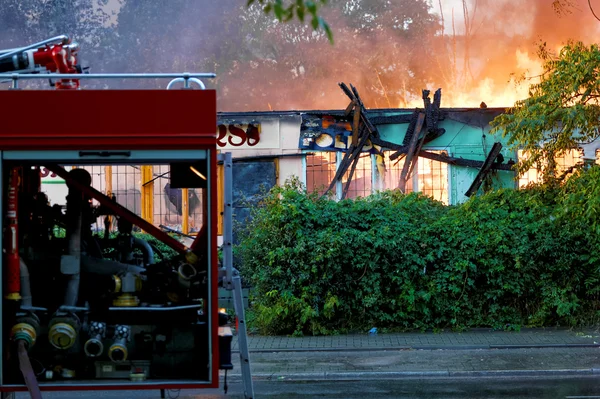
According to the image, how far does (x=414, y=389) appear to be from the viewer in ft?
32.7

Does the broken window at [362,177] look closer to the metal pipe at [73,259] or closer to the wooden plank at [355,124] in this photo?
the wooden plank at [355,124]

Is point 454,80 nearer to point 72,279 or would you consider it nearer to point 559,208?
point 559,208

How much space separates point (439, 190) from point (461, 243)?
5.83 metres

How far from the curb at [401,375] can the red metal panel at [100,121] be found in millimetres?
5313

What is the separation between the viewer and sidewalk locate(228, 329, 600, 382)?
1084 centimetres

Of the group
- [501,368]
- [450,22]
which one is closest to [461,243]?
[501,368]

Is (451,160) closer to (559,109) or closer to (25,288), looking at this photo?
(559,109)

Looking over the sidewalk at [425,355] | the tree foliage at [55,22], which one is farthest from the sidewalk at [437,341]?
the tree foliage at [55,22]

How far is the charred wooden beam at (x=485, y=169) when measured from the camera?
1791 centimetres

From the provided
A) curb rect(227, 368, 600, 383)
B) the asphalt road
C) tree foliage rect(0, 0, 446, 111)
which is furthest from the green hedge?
tree foliage rect(0, 0, 446, 111)

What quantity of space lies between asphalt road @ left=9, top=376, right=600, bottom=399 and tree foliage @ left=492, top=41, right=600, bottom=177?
479 cm

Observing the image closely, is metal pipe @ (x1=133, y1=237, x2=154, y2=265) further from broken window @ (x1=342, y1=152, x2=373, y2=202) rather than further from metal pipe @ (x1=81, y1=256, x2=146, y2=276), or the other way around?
broken window @ (x1=342, y1=152, x2=373, y2=202)

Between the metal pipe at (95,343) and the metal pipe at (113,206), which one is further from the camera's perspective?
the metal pipe at (113,206)

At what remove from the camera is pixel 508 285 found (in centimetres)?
1353
